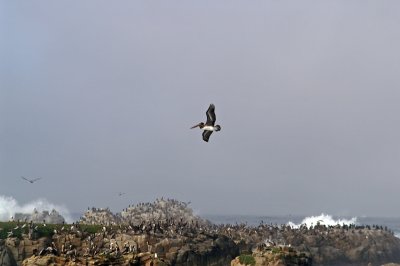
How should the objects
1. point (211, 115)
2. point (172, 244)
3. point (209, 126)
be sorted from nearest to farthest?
1. point (211, 115)
2. point (209, 126)
3. point (172, 244)

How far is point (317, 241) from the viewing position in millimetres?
113000

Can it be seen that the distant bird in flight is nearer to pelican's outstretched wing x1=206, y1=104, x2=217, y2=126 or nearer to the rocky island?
pelican's outstretched wing x1=206, y1=104, x2=217, y2=126

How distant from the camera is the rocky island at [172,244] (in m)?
55.0

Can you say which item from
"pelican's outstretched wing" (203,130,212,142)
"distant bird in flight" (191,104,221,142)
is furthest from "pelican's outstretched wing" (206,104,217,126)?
"pelican's outstretched wing" (203,130,212,142)

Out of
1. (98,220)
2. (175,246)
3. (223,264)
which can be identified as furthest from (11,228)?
(98,220)

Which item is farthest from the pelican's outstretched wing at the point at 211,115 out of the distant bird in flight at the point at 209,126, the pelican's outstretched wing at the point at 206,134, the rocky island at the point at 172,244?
the rocky island at the point at 172,244

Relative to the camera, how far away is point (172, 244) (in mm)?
80438

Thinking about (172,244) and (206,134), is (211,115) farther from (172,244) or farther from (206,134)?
(172,244)

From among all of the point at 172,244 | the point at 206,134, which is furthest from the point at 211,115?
the point at 172,244

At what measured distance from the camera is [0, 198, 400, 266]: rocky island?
180 feet

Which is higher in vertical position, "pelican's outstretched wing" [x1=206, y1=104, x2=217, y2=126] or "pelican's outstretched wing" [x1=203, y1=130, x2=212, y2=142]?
"pelican's outstretched wing" [x1=206, y1=104, x2=217, y2=126]

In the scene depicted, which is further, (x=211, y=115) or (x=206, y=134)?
(x=206, y=134)

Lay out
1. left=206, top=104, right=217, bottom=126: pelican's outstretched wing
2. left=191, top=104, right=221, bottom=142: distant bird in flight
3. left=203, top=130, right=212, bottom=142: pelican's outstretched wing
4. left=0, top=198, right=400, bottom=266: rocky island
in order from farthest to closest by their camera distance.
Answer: left=0, top=198, right=400, bottom=266: rocky island, left=203, top=130, right=212, bottom=142: pelican's outstretched wing, left=191, top=104, right=221, bottom=142: distant bird in flight, left=206, top=104, right=217, bottom=126: pelican's outstretched wing

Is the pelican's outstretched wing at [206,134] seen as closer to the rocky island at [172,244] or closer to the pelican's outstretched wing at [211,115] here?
the pelican's outstretched wing at [211,115]
